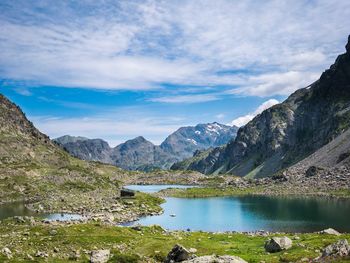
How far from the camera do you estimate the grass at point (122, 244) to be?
4861cm

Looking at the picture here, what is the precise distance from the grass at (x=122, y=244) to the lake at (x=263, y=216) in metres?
32.7

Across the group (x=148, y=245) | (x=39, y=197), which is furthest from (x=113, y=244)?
(x=39, y=197)

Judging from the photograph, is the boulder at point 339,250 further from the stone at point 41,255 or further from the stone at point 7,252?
the stone at point 7,252

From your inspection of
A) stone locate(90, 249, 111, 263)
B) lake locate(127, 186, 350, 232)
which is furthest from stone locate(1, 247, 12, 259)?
lake locate(127, 186, 350, 232)

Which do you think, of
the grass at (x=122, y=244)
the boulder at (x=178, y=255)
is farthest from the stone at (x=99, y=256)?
→ the boulder at (x=178, y=255)

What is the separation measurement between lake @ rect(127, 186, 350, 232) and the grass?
3269cm

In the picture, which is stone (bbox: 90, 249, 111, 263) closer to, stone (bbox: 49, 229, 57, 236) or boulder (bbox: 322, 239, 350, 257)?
stone (bbox: 49, 229, 57, 236)

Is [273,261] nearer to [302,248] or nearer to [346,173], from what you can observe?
[302,248]

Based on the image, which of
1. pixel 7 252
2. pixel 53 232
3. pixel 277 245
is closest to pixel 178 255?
pixel 277 245

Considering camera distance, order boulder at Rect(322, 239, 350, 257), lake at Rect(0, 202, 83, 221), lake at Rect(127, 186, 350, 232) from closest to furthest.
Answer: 1. boulder at Rect(322, 239, 350, 257)
2. lake at Rect(127, 186, 350, 232)
3. lake at Rect(0, 202, 83, 221)

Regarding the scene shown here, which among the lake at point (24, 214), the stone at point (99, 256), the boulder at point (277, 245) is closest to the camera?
the stone at point (99, 256)

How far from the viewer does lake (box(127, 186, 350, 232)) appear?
333ft

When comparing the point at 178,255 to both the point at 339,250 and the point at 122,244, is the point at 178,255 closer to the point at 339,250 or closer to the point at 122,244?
the point at 122,244

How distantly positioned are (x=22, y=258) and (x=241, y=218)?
83.1 metres
